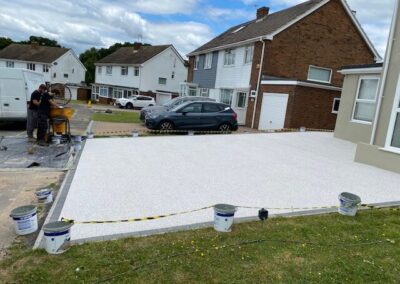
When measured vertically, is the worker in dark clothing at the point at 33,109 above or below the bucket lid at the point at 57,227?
above

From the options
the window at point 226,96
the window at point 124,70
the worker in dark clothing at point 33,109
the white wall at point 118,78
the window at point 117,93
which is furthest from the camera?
the window at point 117,93

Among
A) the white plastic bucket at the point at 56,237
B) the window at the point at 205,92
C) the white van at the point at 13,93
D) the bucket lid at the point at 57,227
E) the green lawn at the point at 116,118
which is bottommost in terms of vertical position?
the green lawn at the point at 116,118

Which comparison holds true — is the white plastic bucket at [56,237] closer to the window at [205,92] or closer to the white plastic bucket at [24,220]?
the white plastic bucket at [24,220]

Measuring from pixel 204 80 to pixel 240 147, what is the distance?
18.1 metres

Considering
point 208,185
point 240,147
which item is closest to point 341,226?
point 208,185

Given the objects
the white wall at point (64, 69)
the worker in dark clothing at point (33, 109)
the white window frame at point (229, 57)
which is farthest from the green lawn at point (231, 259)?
the white wall at point (64, 69)

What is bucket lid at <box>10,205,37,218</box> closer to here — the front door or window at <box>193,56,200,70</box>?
the front door

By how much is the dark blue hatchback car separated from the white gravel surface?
311 cm

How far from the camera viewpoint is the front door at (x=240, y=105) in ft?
73.4

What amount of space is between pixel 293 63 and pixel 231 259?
65.2ft

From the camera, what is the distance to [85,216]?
4785mm

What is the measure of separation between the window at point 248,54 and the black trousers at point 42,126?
49.0 ft

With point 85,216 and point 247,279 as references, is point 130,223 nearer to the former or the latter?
point 85,216

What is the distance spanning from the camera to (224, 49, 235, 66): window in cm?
2455
